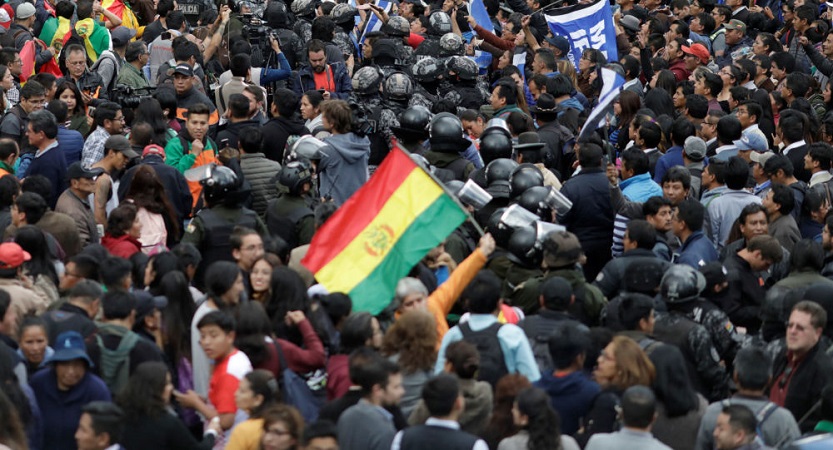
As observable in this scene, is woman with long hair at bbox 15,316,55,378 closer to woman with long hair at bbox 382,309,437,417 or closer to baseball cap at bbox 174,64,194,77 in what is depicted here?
woman with long hair at bbox 382,309,437,417

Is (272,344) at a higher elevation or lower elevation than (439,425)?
lower

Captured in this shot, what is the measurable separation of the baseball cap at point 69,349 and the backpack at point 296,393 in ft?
3.65

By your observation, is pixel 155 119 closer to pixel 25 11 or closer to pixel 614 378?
pixel 25 11

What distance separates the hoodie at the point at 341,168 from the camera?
13094 mm

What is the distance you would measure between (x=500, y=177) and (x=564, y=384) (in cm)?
382

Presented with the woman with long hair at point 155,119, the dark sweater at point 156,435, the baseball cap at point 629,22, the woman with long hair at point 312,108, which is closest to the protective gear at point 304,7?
the baseball cap at point 629,22

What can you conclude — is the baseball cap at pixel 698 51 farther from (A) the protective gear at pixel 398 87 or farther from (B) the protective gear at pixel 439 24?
(A) the protective gear at pixel 398 87

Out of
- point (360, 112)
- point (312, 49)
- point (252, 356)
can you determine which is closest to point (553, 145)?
point (360, 112)

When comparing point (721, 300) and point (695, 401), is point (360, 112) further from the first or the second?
point (695, 401)

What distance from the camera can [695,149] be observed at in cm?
1399

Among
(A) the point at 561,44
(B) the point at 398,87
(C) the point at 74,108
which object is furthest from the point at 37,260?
(A) the point at 561,44

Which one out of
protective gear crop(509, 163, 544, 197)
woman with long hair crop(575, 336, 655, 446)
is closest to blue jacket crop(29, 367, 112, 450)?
woman with long hair crop(575, 336, 655, 446)

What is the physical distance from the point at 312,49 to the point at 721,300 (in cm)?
734

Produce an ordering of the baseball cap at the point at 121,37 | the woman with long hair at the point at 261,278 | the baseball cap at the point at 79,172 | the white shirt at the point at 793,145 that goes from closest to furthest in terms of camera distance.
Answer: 1. the woman with long hair at the point at 261,278
2. the baseball cap at the point at 79,172
3. the white shirt at the point at 793,145
4. the baseball cap at the point at 121,37
